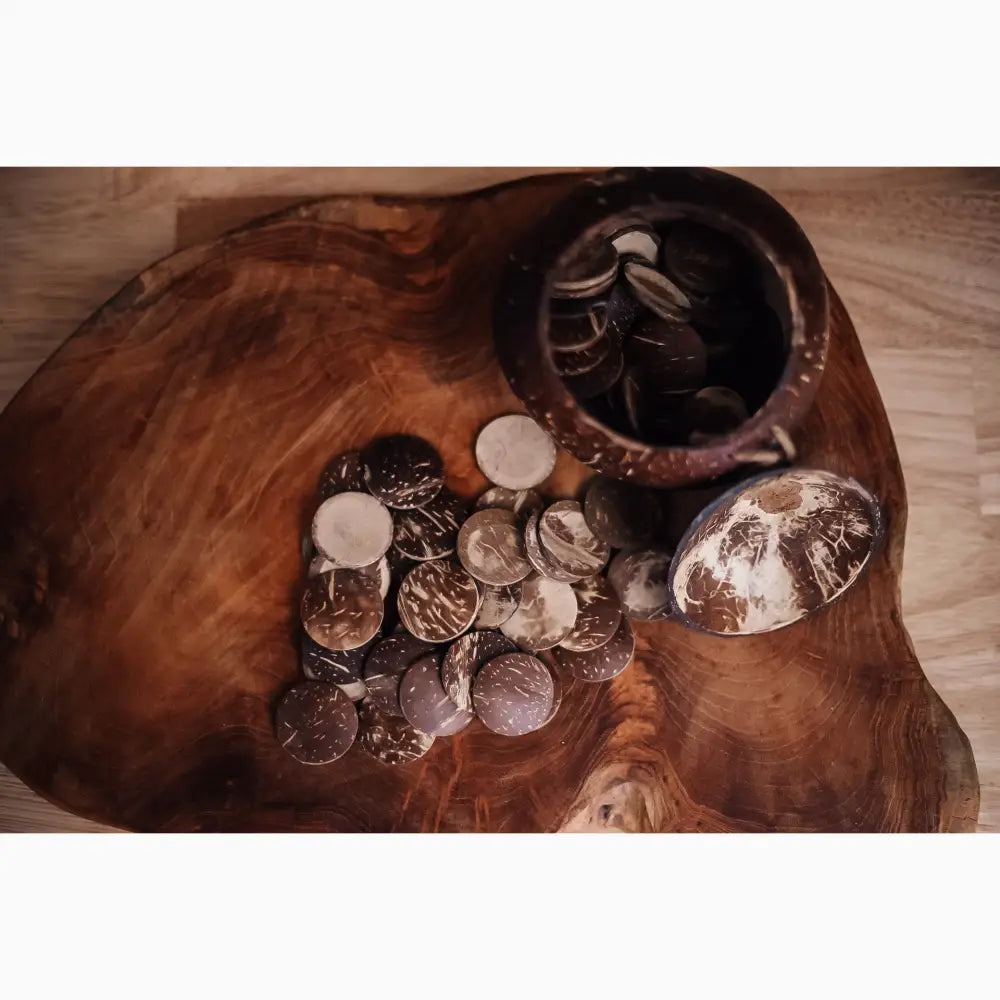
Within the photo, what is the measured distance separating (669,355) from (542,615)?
364mm

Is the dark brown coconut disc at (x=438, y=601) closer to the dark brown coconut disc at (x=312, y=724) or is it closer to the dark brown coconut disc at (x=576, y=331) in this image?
the dark brown coconut disc at (x=312, y=724)

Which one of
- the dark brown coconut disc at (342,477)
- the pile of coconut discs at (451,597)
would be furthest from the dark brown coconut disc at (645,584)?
the dark brown coconut disc at (342,477)

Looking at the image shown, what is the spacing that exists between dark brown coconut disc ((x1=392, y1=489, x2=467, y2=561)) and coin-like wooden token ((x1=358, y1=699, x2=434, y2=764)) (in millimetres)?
210

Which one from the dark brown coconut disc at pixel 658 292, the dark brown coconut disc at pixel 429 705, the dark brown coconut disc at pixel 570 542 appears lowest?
the dark brown coconut disc at pixel 429 705

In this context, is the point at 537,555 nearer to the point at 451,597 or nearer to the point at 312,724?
the point at 451,597

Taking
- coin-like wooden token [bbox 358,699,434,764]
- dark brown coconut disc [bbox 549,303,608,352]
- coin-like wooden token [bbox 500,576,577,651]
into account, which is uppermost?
dark brown coconut disc [bbox 549,303,608,352]

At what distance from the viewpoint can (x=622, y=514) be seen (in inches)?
38.6

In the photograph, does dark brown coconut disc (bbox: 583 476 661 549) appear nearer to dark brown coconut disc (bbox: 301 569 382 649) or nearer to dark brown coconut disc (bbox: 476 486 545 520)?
dark brown coconut disc (bbox: 476 486 545 520)

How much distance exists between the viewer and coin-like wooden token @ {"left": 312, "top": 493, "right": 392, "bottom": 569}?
0.97 m

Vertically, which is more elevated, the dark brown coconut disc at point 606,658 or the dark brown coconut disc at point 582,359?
the dark brown coconut disc at point 582,359

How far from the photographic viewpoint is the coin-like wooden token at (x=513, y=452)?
38.7 inches

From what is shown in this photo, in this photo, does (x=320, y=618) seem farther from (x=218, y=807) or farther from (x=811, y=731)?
(x=811, y=731)

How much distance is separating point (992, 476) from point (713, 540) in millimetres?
434

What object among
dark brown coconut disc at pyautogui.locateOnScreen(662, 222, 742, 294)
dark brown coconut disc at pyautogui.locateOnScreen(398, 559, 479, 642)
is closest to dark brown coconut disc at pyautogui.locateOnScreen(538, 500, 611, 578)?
dark brown coconut disc at pyautogui.locateOnScreen(398, 559, 479, 642)
